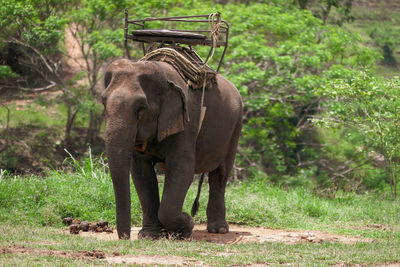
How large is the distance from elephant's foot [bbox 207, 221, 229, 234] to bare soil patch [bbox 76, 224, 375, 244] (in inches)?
3.1

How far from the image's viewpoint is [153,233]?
7816mm

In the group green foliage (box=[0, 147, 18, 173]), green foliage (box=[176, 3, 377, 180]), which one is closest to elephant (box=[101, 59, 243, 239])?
green foliage (box=[176, 3, 377, 180])

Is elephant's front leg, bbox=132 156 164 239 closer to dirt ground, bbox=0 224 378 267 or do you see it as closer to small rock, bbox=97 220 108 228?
dirt ground, bbox=0 224 378 267

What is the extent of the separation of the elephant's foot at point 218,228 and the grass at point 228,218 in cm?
83

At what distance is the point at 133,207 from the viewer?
379 inches

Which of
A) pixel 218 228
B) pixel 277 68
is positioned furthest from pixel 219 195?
pixel 277 68

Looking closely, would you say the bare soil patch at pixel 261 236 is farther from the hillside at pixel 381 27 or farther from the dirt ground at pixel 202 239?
the hillside at pixel 381 27

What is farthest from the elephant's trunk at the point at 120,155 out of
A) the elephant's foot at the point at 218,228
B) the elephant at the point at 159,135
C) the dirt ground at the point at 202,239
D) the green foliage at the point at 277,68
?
the green foliage at the point at 277,68

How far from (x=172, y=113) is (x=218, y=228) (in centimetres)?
237

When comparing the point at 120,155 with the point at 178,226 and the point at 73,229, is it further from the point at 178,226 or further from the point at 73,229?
the point at 73,229

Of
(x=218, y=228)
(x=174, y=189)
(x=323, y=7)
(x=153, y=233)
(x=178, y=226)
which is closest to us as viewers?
(x=174, y=189)

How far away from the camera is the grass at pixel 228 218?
241 inches

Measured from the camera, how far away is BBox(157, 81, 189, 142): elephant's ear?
7.22 metres

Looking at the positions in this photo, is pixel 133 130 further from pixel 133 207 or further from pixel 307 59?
pixel 307 59
